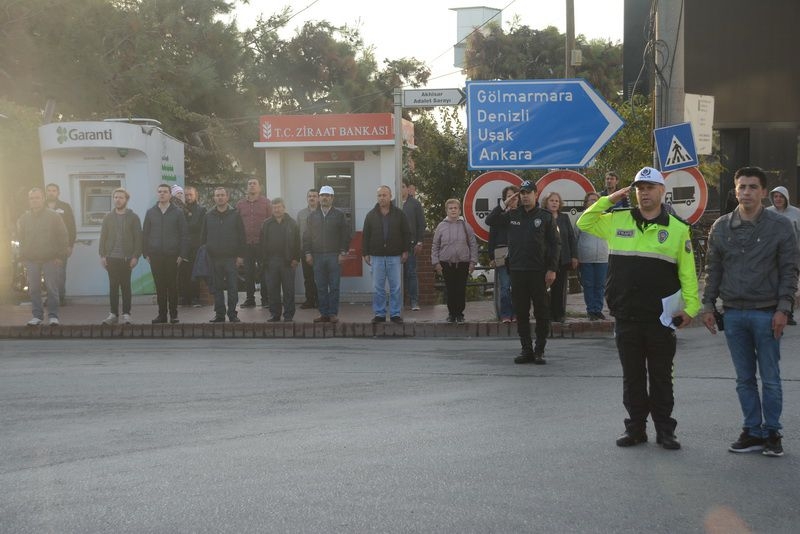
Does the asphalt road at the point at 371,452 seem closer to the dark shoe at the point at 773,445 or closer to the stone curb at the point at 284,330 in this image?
the dark shoe at the point at 773,445

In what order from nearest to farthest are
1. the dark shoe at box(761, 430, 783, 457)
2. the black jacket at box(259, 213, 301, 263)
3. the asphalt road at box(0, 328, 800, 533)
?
the asphalt road at box(0, 328, 800, 533)
the dark shoe at box(761, 430, 783, 457)
the black jacket at box(259, 213, 301, 263)

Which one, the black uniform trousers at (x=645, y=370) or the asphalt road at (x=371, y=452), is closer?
the asphalt road at (x=371, y=452)

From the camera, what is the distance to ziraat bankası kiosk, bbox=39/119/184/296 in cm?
1905

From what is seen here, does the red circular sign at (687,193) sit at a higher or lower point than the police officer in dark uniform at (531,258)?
higher

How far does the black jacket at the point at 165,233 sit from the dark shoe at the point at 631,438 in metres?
9.60

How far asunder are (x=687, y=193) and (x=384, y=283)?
4.13m

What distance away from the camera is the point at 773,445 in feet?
23.6

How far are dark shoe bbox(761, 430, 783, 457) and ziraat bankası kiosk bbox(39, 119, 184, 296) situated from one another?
13317mm

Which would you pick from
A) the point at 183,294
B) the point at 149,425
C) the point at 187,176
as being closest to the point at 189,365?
the point at 149,425

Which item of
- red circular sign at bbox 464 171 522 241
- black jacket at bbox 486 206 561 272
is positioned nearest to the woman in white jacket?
red circular sign at bbox 464 171 522 241

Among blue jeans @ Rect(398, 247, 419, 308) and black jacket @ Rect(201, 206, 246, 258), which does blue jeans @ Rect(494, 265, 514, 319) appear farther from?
black jacket @ Rect(201, 206, 246, 258)

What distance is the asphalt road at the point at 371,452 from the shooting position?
18.8 feet

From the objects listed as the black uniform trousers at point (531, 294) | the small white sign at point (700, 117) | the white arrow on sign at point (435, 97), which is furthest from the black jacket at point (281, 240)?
the small white sign at point (700, 117)

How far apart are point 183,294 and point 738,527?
14306 millimetres
